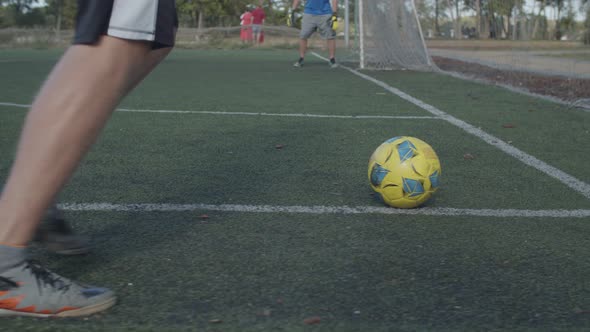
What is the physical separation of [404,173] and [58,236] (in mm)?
1688

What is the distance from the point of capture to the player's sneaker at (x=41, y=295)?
198cm

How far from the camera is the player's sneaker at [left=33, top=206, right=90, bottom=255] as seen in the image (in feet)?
7.97

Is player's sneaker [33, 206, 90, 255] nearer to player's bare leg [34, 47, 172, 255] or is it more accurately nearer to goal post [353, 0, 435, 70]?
player's bare leg [34, 47, 172, 255]

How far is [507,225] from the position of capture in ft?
10.5

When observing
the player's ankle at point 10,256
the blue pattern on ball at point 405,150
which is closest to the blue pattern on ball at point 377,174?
the blue pattern on ball at point 405,150

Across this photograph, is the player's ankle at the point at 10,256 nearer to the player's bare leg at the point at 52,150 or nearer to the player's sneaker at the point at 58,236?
the player's bare leg at the point at 52,150

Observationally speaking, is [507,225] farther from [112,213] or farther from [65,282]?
[65,282]

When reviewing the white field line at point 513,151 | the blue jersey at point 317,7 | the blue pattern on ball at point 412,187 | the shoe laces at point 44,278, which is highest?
the blue jersey at point 317,7

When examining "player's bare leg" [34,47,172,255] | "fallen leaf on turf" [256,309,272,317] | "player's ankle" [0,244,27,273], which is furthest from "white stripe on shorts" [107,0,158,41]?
"fallen leaf on turf" [256,309,272,317]

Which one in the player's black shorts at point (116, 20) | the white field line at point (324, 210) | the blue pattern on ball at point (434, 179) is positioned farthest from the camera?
the blue pattern on ball at point (434, 179)

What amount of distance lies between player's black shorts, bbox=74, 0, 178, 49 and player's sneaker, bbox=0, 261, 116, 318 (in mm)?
662

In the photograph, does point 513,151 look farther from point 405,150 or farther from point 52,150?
point 52,150

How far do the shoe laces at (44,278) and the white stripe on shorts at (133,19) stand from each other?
689 millimetres

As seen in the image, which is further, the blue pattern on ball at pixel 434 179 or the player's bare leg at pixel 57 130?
the blue pattern on ball at pixel 434 179
